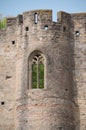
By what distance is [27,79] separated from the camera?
3100 centimetres

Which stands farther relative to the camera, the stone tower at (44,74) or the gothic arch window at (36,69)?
the gothic arch window at (36,69)

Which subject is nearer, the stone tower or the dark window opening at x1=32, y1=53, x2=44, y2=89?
the stone tower

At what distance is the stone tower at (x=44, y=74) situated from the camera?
30.4m

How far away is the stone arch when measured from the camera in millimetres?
31031

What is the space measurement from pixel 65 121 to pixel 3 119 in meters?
3.58

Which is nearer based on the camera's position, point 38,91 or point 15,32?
point 38,91

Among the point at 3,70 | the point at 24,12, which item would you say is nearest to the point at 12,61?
the point at 3,70

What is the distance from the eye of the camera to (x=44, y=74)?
30.9 metres

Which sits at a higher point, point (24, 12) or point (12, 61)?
point (24, 12)

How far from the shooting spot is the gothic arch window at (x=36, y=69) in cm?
3106

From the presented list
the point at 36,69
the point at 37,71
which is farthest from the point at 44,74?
the point at 36,69

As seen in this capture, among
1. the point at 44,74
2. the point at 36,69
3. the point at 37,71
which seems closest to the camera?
the point at 44,74

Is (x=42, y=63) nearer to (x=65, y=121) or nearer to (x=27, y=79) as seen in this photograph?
(x=27, y=79)

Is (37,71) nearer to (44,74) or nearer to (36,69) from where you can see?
(36,69)
